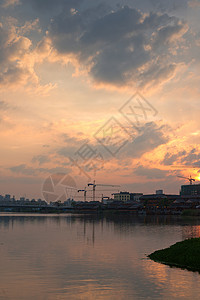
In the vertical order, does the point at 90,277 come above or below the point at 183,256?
below

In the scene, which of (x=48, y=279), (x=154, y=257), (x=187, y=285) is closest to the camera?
(x=187, y=285)

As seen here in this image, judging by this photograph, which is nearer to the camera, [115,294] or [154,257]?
[115,294]

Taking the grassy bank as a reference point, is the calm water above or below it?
below

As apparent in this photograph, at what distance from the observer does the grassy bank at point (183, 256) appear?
40812 millimetres

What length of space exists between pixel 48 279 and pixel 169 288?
1308cm

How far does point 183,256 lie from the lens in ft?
141

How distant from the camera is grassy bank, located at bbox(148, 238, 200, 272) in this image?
40812mm

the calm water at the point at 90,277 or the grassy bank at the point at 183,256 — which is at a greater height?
the grassy bank at the point at 183,256

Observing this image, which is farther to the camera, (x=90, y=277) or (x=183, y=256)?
(x=183, y=256)

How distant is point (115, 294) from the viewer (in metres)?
29.7

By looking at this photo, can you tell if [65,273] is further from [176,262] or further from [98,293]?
[176,262]

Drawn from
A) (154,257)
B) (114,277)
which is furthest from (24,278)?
(154,257)

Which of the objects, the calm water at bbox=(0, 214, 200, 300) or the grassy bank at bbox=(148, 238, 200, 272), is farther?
the grassy bank at bbox=(148, 238, 200, 272)

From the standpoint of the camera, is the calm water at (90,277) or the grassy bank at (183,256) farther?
the grassy bank at (183,256)
